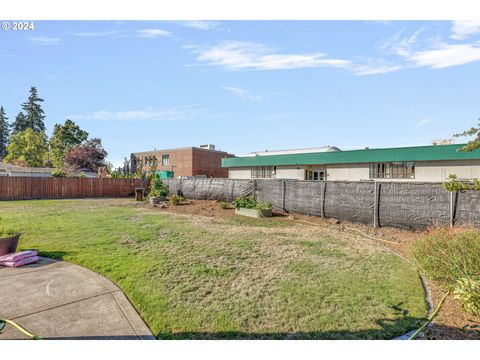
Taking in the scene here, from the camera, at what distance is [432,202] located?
28.3ft

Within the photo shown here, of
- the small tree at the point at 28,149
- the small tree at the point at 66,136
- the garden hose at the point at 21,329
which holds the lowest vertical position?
the garden hose at the point at 21,329

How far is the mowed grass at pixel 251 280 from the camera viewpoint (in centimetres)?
321

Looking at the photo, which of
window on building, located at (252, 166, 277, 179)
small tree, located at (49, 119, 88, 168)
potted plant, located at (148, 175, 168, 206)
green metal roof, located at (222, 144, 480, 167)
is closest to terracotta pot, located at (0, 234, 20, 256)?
potted plant, located at (148, 175, 168, 206)

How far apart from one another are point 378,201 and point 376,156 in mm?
17041

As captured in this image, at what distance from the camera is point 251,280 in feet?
15.0

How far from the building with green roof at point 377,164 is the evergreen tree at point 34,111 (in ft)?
210

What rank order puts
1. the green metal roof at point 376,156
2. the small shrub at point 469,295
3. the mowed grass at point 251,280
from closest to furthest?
1. the mowed grass at point 251,280
2. the small shrub at point 469,295
3. the green metal roof at point 376,156

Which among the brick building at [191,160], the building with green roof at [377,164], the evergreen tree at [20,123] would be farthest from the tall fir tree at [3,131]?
the building with green roof at [377,164]

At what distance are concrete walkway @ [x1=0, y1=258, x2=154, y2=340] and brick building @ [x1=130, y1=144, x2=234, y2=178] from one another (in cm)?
3682

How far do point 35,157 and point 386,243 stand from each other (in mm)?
59097

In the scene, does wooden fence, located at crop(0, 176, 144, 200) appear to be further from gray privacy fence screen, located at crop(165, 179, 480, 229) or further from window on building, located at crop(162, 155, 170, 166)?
window on building, located at crop(162, 155, 170, 166)

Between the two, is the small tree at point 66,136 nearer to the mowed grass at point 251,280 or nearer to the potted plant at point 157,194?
the potted plant at point 157,194

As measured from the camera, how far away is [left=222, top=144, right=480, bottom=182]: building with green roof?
21.7 m

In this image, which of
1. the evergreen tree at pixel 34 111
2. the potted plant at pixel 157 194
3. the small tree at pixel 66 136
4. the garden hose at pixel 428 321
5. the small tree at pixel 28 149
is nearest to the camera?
the garden hose at pixel 428 321
